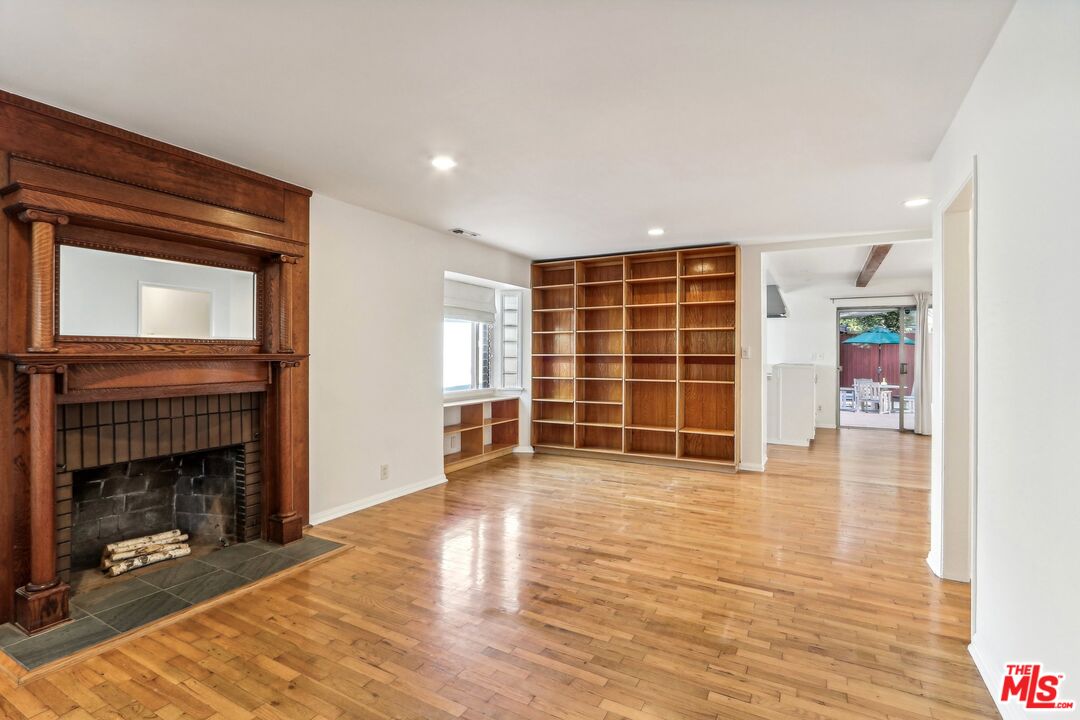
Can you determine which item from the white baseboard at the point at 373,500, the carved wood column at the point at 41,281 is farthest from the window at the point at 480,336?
the carved wood column at the point at 41,281

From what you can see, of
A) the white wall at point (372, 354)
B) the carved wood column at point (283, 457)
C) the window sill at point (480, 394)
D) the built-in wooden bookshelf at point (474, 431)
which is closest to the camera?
the carved wood column at point (283, 457)

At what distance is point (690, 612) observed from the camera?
2619 millimetres

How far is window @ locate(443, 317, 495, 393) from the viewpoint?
6281 mm

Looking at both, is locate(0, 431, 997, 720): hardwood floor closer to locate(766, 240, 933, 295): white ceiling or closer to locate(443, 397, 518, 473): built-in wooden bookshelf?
locate(443, 397, 518, 473): built-in wooden bookshelf

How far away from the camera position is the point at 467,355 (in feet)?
21.6

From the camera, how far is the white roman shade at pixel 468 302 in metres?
5.95

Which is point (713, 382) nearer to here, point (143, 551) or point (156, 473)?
point (156, 473)

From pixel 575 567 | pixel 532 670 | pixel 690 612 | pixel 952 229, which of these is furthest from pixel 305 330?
pixel 952 229

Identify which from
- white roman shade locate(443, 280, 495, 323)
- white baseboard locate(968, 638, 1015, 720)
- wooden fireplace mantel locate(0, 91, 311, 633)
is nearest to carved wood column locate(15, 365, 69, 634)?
wooden fireplace mantel locate(0, 91, 311, 633)

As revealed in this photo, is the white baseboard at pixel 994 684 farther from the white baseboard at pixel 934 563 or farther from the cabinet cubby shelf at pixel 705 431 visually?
the cabinet cubby shelf at pixel 705 431

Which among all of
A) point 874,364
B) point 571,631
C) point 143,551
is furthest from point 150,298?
point 874,364

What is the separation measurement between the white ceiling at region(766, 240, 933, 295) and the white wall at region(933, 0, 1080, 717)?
12.5ft

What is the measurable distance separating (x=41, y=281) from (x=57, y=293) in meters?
0.13

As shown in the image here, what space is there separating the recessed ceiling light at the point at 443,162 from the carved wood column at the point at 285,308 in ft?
4.08
